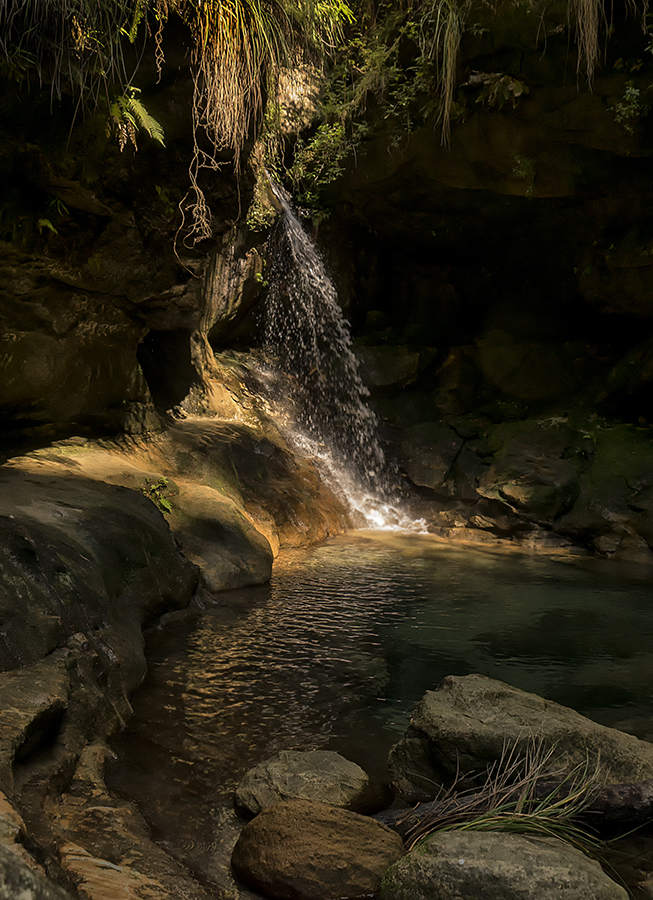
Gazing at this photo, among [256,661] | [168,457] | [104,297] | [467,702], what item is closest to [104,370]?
[104,297]

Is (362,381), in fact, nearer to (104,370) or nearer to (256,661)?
(104,370)

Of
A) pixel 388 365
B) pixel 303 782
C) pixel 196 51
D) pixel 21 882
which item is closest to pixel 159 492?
pixel 196 51

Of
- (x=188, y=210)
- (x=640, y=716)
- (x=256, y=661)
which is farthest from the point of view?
(x=188, y=210)

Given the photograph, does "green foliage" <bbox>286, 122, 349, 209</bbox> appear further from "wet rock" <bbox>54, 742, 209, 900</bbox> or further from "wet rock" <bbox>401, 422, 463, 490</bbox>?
"wet rock" <bbox>54, 742, 209, 900</bbox>

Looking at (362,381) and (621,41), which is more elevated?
(621,41)

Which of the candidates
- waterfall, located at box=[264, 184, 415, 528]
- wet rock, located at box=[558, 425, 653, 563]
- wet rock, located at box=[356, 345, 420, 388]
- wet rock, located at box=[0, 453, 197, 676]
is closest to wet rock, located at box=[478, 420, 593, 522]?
wet rock, located at box=[558, 425, 653, 563]

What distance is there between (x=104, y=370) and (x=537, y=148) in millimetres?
6313

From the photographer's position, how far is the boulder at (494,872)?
74.9 inches

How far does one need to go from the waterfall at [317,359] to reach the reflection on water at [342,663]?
12.3 ft

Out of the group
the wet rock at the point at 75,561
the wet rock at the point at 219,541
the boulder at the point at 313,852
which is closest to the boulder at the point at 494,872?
the boulder at the point at 313,852

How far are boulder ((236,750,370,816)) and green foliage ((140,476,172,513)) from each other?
152 inches

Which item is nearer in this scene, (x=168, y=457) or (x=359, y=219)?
(x=168, y=457)

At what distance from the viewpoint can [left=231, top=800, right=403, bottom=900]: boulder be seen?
2139 millimetres

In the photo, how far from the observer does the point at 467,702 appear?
3080 millimetres
